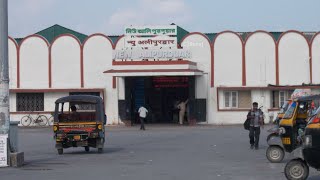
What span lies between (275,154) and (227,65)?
26.7m

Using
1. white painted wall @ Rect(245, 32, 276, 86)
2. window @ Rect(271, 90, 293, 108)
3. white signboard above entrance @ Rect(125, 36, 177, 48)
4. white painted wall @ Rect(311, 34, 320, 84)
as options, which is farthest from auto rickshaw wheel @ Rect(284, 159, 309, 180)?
white painted wall @ Rect(311, 34, 320, 84)

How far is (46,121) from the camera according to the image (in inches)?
1855

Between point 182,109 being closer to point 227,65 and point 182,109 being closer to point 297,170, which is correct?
point 227,65

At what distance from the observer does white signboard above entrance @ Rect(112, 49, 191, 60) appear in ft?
145

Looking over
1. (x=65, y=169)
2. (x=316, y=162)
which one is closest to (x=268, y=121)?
(x=65, y=169)

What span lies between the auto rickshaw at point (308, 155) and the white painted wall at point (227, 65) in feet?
106

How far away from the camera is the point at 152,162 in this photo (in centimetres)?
2027

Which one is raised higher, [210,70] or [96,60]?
[96,60]

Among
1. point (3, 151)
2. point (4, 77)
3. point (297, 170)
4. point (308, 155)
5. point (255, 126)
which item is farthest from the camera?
point (255, 126)

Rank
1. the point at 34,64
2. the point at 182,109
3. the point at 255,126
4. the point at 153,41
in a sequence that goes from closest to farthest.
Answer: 1. the point at 255,126
2. the point at 153,41
3. the point at 182,109
4. the point at 34,64

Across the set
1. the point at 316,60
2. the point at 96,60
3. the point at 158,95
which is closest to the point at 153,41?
the point at 96,60

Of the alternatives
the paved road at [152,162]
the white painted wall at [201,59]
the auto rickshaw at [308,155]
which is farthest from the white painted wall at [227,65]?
the auto rickshaw at [308,155]

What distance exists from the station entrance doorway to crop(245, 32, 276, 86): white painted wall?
415cm

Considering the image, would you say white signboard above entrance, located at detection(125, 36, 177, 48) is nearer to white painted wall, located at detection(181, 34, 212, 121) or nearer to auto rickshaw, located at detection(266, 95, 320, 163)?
white painted wall, located at detection(181, 34, 212, 121)
